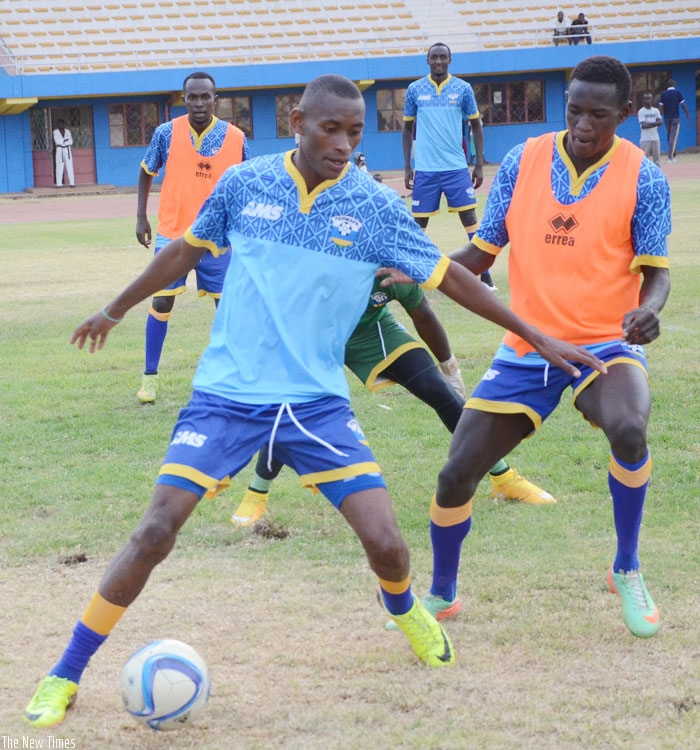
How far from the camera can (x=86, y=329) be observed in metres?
4.00

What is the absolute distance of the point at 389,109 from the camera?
127ft

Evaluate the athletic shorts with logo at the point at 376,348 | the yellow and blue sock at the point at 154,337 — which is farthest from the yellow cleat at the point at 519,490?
the yellow and blue sock at the point at 154,337

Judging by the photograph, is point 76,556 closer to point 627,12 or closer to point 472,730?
point 472,730

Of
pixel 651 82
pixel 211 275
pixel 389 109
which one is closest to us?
pixel 211 275

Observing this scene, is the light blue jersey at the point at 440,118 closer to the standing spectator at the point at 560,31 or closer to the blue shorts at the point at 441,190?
the blue shorts at the point at 441,190

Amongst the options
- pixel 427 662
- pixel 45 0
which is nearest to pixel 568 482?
pixel 427 662

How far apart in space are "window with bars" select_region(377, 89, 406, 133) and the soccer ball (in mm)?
36445

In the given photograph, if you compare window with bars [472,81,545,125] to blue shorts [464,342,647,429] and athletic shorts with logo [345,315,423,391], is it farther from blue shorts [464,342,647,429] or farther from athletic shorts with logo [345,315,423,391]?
blue shorts [464,342,647,429]

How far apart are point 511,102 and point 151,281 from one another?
37238 mm

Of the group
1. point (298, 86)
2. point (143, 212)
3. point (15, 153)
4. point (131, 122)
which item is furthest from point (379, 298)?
point (131, 122)

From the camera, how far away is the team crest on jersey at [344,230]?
3730 mm

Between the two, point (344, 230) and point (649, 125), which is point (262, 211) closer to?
point (344, 230)

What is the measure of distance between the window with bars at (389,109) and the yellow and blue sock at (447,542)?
35516mm

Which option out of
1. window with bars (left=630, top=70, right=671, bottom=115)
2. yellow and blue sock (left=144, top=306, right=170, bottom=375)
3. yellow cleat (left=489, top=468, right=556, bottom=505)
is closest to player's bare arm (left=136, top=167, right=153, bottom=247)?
yellow and blue sock (left=144, top=306, right=170, bottom=375)
